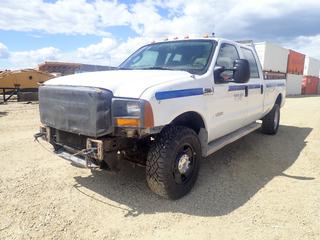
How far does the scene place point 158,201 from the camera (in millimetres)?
4016

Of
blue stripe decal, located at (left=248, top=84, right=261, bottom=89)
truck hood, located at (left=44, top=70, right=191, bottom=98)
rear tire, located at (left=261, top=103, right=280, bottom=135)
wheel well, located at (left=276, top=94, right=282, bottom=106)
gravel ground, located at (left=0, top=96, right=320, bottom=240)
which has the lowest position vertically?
gravel ground, located at (left=0, top=96, right=320, bottom=240)

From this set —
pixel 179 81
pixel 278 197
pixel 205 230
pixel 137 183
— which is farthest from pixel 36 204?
pixel 278 197

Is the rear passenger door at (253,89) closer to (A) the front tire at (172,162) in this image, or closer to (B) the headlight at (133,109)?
(A) the front tire at (172,162)

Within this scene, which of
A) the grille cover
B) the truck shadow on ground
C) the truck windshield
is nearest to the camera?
the grille cover

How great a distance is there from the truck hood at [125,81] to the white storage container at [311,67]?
38.6 m

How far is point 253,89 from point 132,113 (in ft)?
11.0

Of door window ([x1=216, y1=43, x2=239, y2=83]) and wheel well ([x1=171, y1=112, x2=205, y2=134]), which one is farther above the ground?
door window ([x1=216, y1=43, x2=239, y2=83])

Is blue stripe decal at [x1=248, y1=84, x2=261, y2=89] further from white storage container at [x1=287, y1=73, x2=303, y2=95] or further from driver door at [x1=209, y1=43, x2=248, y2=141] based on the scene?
white storage container at [x1=287, y1=73, x2=303, y2=95]

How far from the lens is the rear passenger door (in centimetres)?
591

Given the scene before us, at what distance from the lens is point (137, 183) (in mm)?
4578

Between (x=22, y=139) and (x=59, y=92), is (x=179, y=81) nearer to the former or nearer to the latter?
(x=59, y=92)

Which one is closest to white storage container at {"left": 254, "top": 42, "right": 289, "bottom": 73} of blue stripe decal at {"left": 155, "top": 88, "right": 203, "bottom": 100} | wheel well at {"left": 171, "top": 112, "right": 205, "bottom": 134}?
wheel well at {"left": 171, "top": 112, "right": 205, "bottom": 134}

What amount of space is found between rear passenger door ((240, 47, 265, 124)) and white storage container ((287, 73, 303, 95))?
26.4 metres

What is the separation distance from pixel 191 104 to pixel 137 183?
55.8 inches
